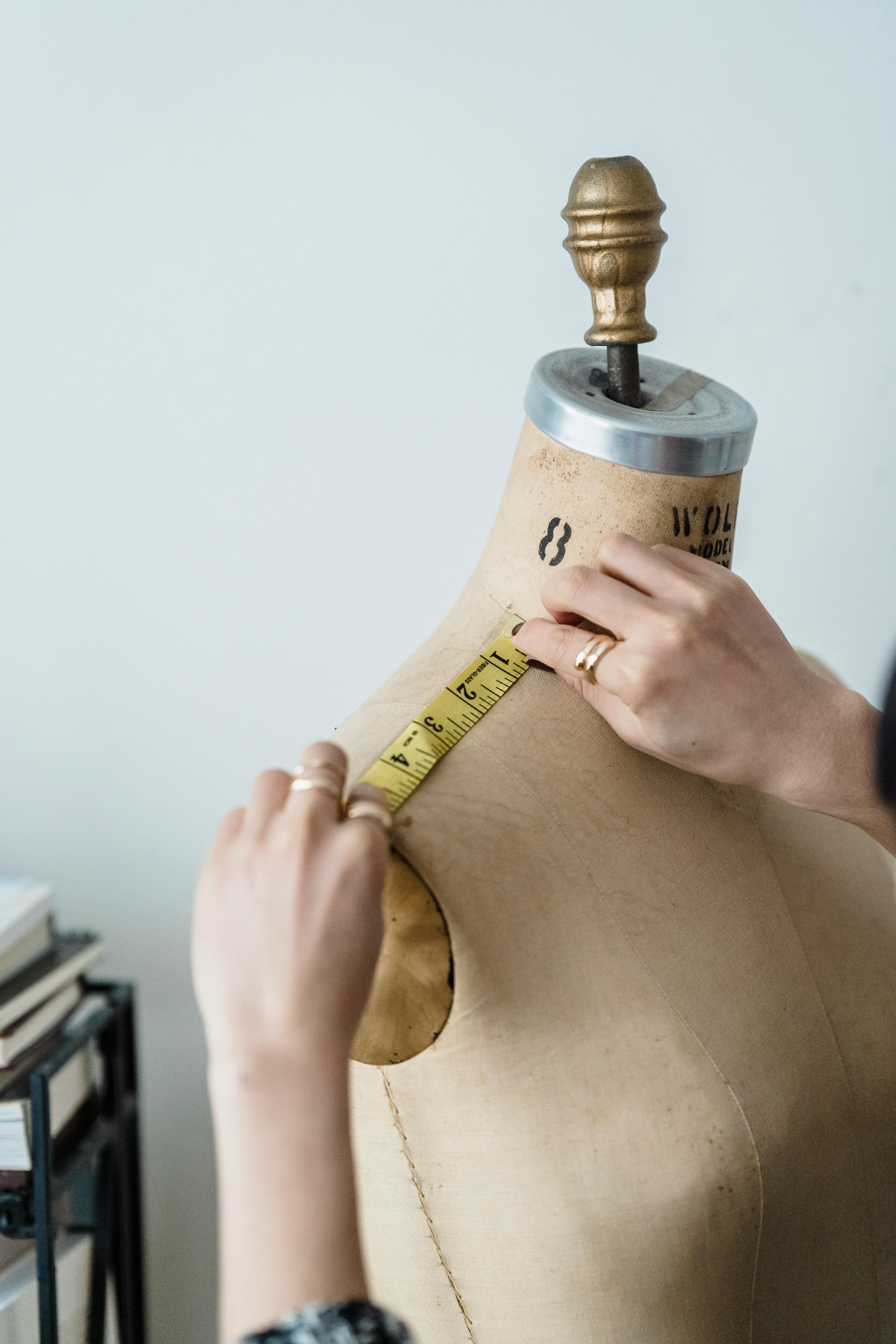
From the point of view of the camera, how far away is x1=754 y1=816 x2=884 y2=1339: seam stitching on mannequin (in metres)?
0.93

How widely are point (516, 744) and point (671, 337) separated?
1.27 metres

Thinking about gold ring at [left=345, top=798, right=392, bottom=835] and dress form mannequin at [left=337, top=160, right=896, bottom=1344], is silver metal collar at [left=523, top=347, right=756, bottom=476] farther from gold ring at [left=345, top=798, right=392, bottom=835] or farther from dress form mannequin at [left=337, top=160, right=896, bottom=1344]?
gold ring at [left=345, top=798, right=392, bottom=835]

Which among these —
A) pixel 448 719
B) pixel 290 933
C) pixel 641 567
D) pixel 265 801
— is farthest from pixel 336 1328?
pixel 641 567

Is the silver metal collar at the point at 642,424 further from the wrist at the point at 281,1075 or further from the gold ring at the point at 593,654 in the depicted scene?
the wrist at the point at 281,1075

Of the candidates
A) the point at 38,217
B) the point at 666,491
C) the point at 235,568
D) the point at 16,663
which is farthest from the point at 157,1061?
the point at 666,491

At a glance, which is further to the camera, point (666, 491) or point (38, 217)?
point (38, 217)

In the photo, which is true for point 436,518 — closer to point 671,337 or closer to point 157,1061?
point 671,337

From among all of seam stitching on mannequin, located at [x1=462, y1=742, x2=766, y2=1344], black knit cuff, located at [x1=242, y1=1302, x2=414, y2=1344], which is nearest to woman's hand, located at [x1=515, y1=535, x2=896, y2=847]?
seam stitching on mannequin, located at [x1=462, y1=742, x2=766, y2=1344]

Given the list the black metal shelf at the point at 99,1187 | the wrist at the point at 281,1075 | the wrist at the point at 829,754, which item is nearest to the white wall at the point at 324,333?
the black metal shelf at the point at 99,1187

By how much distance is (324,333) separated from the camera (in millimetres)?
1938

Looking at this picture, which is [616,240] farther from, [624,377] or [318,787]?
[318,787]

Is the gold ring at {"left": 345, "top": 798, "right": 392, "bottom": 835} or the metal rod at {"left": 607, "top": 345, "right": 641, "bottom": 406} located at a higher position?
the metal rod at {"left": 607, "top": 345, "right": 641, "bottom": 406}

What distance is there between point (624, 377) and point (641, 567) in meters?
0.22

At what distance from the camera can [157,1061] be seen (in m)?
2.29
